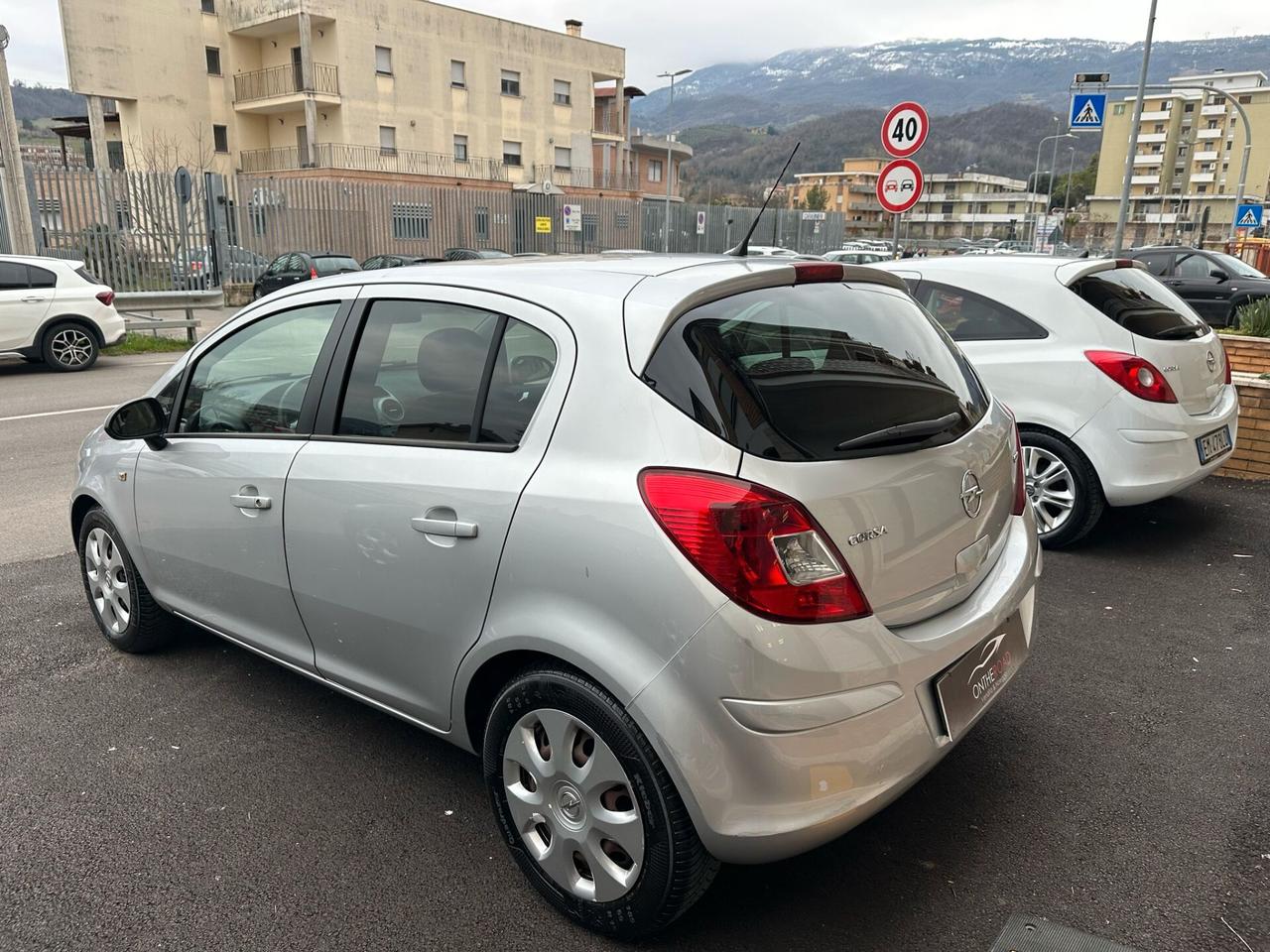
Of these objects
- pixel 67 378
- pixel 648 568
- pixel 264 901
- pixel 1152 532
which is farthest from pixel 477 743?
pixel 67 378

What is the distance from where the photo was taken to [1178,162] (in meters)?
120

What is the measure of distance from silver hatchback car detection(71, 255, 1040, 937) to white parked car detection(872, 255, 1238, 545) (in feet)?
8.04

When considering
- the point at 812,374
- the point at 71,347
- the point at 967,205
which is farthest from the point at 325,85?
the point at 967,205

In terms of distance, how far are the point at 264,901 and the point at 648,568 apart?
1.45 meters

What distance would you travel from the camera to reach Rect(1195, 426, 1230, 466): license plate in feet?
17.1

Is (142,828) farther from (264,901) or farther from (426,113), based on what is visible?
(426,113)

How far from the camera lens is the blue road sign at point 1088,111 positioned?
51.8 feet

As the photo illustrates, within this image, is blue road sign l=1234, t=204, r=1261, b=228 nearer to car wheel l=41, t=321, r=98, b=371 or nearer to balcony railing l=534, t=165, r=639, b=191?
car wheel l=41, t=321, r=98, b=371

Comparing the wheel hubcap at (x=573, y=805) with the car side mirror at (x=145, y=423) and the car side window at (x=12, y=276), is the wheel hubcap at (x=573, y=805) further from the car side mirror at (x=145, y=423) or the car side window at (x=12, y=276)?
the car side window at (x=12, y=276)

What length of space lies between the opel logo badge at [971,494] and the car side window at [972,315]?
307 cm

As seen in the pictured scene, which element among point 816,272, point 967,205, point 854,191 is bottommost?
point 816,272

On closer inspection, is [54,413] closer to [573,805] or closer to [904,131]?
[904,131]

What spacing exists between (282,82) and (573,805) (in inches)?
1896

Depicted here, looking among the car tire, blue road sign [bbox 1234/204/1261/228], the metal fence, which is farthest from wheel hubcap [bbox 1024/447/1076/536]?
blue road sign [bbox 1234/204/1261/228]
